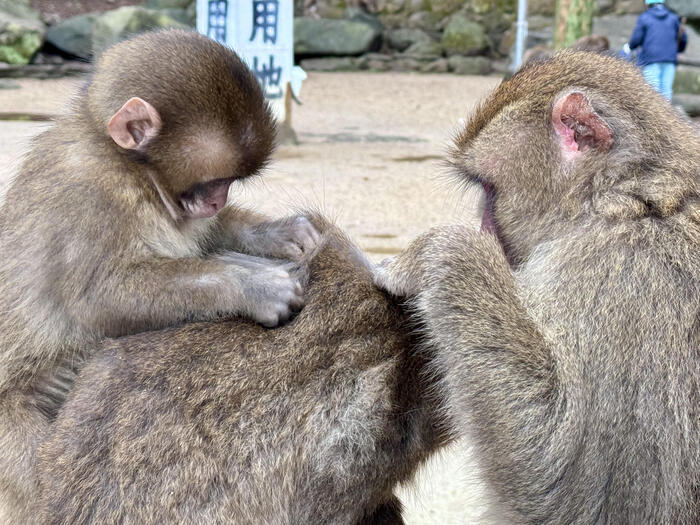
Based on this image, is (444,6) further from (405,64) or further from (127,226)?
(127,226)

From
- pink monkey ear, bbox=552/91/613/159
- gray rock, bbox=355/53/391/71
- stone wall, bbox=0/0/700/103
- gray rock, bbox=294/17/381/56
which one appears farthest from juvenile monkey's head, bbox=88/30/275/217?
gray rock, bbox=355/53/391/71

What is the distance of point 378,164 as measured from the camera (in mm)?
11156

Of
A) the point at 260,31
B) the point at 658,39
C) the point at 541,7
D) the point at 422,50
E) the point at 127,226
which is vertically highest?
the point at 127,226

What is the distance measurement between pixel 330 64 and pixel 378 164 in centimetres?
1044

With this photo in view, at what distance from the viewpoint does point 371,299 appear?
2.61 metres

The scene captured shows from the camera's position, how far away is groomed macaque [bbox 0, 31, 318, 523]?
111 inches

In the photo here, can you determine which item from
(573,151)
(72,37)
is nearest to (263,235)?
(573,151)

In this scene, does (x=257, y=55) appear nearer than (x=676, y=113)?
No

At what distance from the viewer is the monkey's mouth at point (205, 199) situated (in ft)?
9.94

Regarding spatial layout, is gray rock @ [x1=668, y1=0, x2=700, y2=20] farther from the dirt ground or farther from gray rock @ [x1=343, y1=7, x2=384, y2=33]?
gray rock @ [x1=343, y1=7, x2=384, y2=33]

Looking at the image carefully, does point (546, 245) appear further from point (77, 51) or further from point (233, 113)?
point (77, 51)

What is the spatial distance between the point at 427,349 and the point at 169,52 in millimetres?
1217

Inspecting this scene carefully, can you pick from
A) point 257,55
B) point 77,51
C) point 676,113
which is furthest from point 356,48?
point 676,113

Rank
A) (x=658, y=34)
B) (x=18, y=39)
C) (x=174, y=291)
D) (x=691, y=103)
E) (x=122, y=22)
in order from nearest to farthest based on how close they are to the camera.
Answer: (x=174, y=291) < (x=658, y=34) < (x=691, y=103) < (x=122, y=22) < (x=18, y=39)
